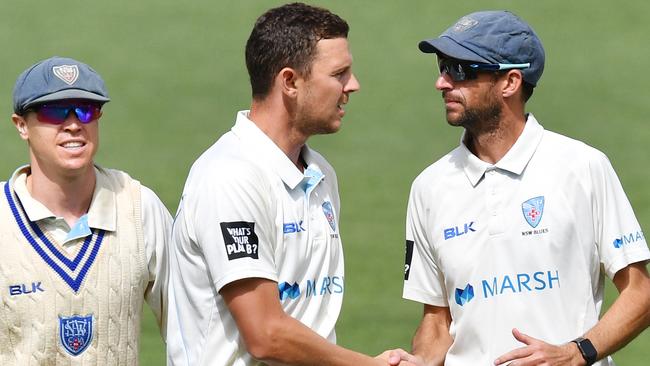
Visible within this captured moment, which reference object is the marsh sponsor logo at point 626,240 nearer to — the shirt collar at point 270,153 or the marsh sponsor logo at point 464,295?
the marsh sponsor logo at point 464,295

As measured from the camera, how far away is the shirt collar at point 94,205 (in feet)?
17.2

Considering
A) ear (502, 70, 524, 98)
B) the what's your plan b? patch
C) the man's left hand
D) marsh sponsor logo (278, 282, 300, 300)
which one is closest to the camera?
the what's your plan b? patch

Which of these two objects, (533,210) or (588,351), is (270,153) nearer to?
(533,210)

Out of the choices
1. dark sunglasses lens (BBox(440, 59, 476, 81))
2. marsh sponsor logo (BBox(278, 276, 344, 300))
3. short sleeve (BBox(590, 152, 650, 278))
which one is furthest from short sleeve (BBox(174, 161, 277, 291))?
short sleeve (BBox(590, 152, 650, 278))

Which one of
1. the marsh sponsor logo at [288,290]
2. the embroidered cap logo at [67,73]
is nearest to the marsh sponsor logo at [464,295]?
the marsh sponsor logo at [288,290]

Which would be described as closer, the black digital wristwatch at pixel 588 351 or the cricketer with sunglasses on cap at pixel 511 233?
the black digital wristwatch at pixel 588 351

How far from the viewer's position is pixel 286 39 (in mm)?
5020

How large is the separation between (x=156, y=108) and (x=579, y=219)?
210 inches

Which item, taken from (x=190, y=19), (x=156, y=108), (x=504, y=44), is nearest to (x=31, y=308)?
(x=504, y=44)

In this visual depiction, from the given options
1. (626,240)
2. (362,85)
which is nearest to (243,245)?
(626,240)

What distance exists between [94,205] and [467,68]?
4.66ft

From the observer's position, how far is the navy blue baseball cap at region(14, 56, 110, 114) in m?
5.26

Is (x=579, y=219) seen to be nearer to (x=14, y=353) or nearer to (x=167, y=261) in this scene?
(x=167, y=261)

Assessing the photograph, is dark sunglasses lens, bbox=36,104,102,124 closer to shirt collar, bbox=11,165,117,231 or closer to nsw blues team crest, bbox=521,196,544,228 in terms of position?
shirt collar, bbox=11,165,117,231
